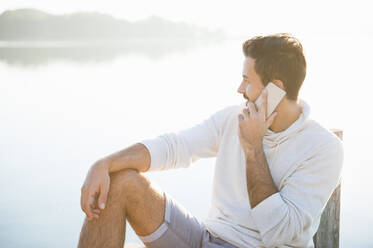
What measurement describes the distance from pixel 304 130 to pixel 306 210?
1.29 ft

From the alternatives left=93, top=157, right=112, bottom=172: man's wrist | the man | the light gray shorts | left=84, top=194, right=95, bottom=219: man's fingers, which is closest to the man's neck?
the man

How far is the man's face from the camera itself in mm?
2232

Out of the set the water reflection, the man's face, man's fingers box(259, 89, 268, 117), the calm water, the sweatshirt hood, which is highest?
the water reflection

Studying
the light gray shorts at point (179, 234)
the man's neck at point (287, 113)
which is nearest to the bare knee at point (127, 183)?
the light gray shorts at point (179, 234)

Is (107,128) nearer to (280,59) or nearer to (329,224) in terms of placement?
(329,224)

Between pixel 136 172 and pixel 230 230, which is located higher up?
pixel 136 172

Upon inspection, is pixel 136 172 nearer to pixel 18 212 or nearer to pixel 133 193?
pixel 133 193

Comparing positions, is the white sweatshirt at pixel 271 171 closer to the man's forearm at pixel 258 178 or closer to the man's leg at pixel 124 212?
the man's forearm at pixel 258 178

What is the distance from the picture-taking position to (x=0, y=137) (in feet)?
25.7

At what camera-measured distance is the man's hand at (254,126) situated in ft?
6.93

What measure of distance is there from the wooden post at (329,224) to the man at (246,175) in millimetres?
428

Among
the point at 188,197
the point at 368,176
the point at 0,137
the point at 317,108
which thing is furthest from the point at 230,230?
the point at 317,108

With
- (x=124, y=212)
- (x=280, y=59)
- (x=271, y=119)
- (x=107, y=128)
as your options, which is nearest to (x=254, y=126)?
(x=271, y=119)

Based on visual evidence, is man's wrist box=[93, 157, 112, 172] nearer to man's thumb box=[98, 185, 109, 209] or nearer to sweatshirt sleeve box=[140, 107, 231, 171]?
man's thumb box=[98, 185, 109, 209]
